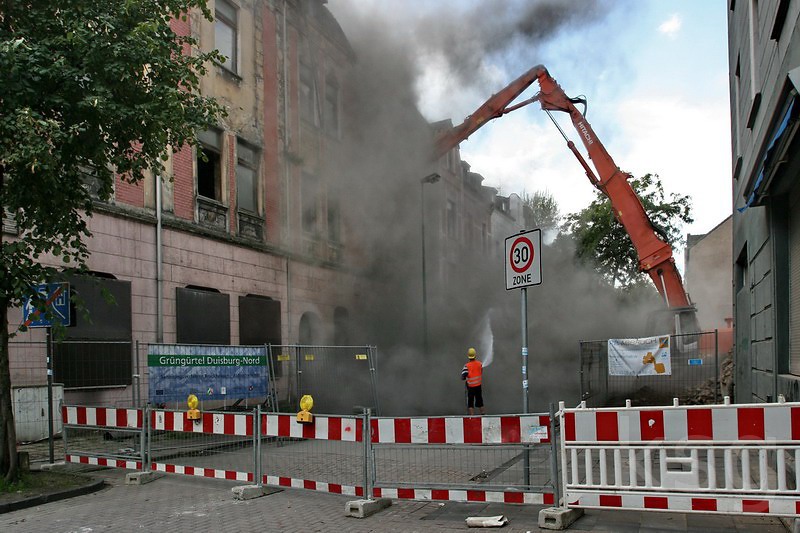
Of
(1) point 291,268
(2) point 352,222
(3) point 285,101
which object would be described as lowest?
(1) point 291,268

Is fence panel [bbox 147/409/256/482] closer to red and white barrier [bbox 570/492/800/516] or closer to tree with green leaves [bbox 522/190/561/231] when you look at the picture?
red and white barrier [bbox 570/492/800/516]

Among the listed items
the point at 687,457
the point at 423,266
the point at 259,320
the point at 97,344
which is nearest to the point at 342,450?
the point at 687,457

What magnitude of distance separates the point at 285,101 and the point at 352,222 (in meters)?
3.85

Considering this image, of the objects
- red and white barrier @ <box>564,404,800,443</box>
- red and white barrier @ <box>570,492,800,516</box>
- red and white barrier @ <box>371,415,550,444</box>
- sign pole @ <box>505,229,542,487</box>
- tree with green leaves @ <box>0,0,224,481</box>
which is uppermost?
tree with green leaves @ <box>0,0,224,481</box>

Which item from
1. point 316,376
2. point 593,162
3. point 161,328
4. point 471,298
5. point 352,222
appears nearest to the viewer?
point 161,328

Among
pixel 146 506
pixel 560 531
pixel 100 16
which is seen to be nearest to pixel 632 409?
pixel 560 531

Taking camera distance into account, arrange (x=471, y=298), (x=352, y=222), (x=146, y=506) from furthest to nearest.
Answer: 1. (x=471, y=298)
2. (x=352, y=222)
3. (x=146, y=506)

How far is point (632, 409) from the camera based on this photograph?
4980mm

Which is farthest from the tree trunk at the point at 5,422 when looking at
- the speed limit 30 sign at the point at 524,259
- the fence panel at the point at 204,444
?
the speed limit 30 sign at the point at 524,259

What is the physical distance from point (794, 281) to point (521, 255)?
108 inches

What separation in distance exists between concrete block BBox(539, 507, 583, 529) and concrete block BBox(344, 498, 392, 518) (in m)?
1.51

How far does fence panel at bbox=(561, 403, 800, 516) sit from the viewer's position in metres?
4.49

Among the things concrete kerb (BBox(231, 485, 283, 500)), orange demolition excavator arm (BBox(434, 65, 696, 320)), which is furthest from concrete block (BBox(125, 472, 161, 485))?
orange demolition excavator arm (BBox(434, 65, 696, 320))

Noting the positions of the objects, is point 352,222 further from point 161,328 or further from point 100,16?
point 100,16
